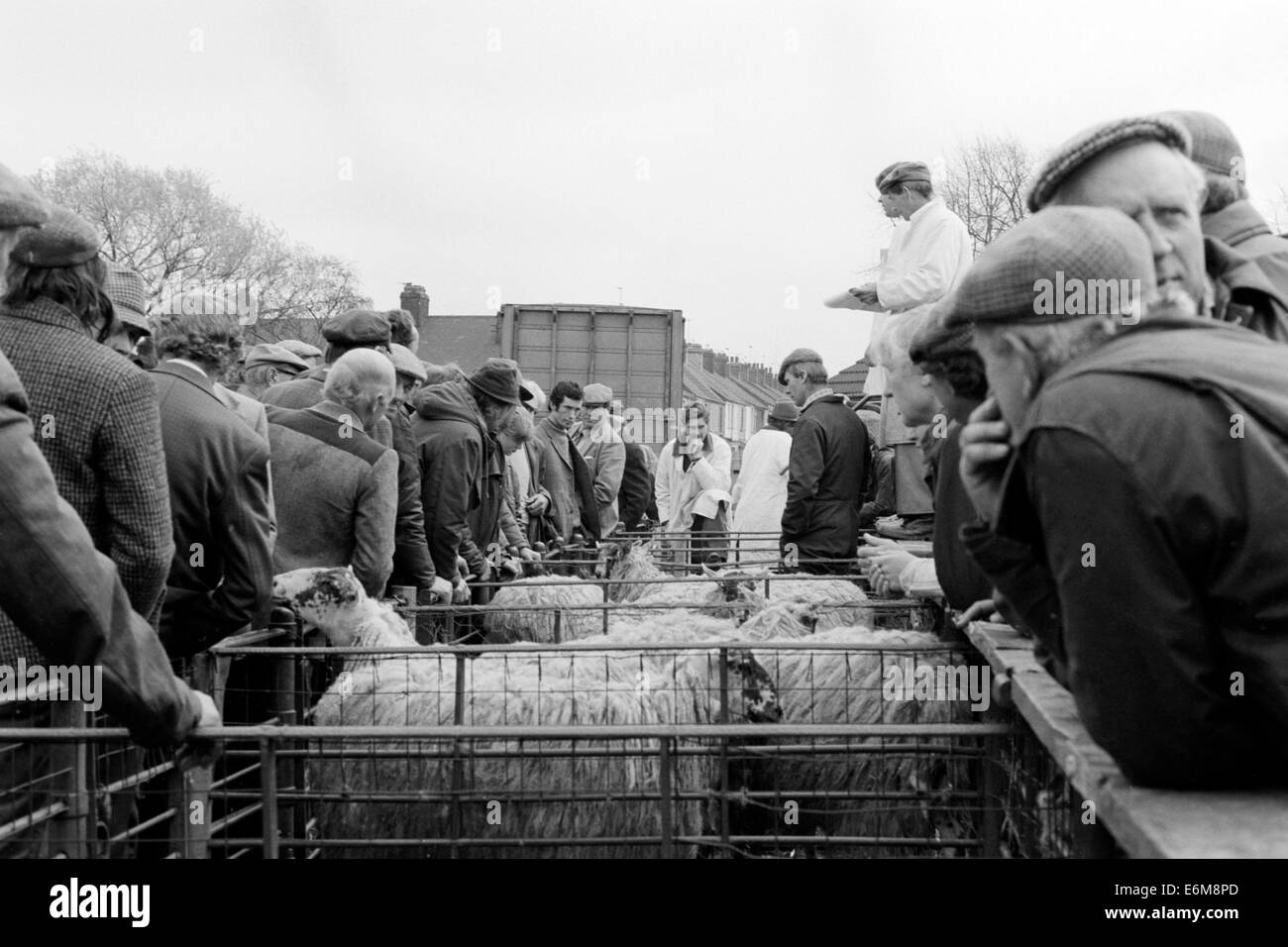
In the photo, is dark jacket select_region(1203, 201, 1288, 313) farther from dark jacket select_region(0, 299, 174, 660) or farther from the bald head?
the bald head

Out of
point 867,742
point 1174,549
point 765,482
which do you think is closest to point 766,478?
point 765,482

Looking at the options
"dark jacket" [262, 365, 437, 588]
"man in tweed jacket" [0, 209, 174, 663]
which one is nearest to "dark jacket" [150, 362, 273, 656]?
"man in tweed jacket" [0, 209, 174, 663]

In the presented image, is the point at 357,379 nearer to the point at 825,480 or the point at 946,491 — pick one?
the point at 825,480

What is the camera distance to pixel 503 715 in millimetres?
4582

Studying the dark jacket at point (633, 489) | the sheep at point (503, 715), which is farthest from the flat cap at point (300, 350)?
the dark jacket at point (633, 489)

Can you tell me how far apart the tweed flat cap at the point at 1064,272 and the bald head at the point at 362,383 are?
4.08 meters

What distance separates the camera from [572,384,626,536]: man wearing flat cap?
12.8 metres

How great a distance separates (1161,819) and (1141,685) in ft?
0.60

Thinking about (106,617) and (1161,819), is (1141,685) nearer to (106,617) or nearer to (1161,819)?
(1161,819)

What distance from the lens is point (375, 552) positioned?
5.66 meters

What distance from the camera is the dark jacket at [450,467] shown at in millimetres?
7016

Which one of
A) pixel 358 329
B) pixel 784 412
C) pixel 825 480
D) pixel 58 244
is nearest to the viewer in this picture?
pixel 58 244

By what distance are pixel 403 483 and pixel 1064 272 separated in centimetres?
471
